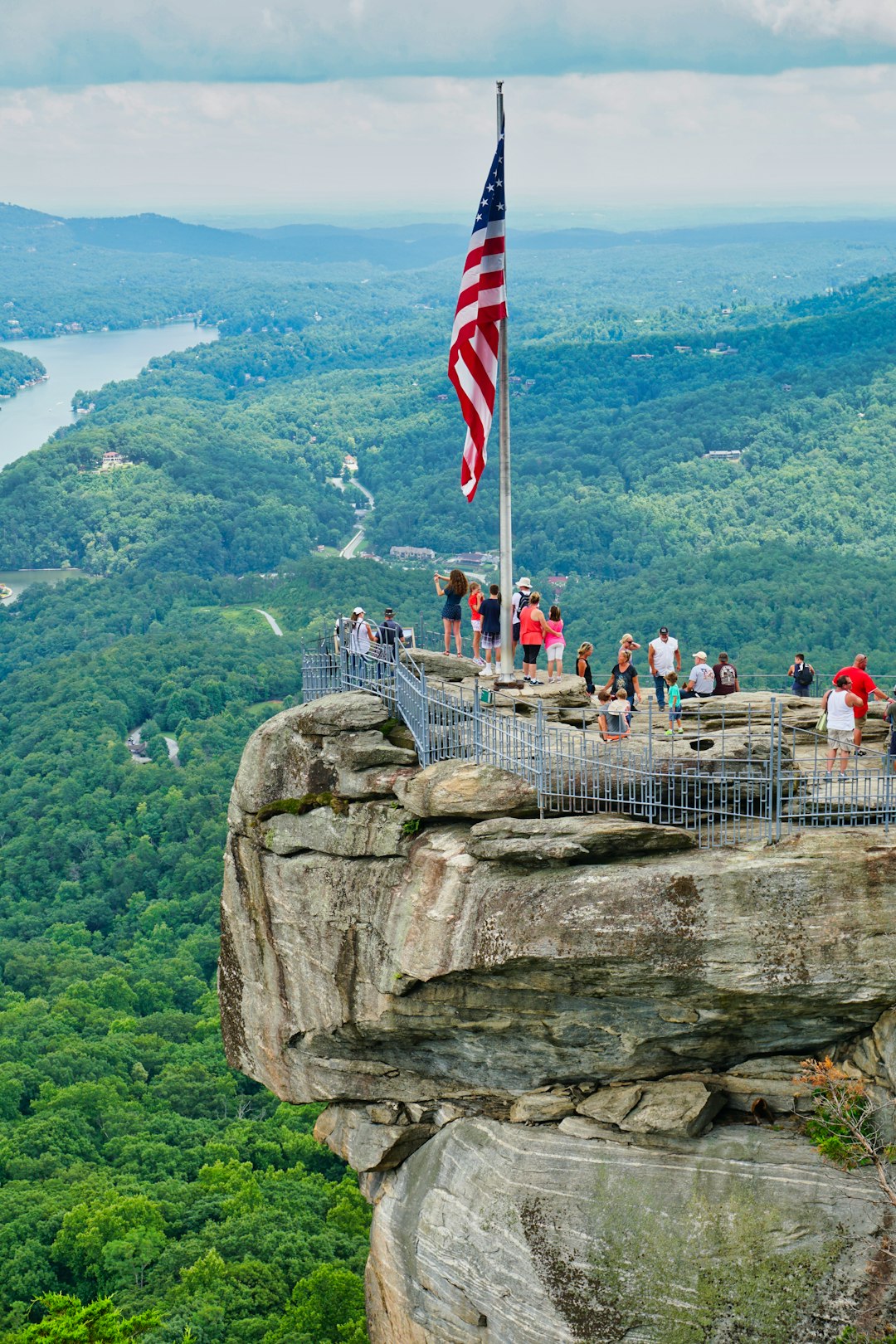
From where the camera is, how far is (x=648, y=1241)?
22203 mm

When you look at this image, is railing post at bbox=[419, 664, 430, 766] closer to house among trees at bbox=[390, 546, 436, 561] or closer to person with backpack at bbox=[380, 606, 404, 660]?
person with backpack at bbox=[380, 606, 404, 660]

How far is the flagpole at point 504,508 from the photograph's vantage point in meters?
25.4

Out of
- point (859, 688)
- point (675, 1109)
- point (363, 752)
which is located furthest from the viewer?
point (363, 752)

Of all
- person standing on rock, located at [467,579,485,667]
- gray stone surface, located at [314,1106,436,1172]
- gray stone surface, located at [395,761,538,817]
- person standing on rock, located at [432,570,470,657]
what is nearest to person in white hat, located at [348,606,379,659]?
person standing on rock, located at [432,570,470,657]

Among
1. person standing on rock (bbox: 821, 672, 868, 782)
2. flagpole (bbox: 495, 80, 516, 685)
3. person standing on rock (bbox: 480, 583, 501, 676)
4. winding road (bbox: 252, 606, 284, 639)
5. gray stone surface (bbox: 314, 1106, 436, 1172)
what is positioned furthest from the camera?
winding road (bbox: 252, 606, 284, 639)

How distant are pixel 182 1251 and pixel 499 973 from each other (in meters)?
21.6

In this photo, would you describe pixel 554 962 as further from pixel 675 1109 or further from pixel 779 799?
pixel 779 799

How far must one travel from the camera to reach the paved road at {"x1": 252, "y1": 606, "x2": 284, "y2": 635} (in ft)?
481

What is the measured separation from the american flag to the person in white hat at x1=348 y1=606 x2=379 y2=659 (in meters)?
3.57

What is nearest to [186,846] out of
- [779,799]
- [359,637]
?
[359,637]

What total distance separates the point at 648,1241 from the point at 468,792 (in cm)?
678

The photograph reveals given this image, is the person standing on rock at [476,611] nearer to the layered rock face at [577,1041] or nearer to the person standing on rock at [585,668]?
the person standing on rock at [585,668]

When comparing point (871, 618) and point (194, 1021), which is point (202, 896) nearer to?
point (194, 1021)

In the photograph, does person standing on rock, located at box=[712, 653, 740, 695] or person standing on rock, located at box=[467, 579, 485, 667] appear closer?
person standing on rock, located at box=[712, 653, 740, 695]
